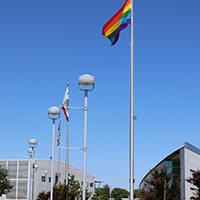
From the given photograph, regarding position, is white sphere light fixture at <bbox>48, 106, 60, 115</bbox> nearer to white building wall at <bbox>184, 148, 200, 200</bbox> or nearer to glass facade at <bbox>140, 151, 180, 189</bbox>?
white building wall at <bbox>184, 148, 200, 200</bbox>

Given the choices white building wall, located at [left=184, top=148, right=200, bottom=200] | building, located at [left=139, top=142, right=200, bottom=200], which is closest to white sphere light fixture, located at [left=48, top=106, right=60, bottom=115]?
building, located at [left=139, top=142, right=200, bottom=200]

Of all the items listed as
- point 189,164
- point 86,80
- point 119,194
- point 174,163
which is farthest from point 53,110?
point 119,194

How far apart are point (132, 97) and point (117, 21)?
3.27 meters

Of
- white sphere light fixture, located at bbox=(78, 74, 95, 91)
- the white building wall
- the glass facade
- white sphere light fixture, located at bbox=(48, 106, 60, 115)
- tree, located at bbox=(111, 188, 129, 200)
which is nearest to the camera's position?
white sphere light fixture, located at bbox=(78, 74, 95, 91)

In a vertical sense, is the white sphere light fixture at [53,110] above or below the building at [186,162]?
above

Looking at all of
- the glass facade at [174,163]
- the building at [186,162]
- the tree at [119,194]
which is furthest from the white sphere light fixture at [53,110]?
the tree at [119,194]

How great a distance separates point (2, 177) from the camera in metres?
45.3

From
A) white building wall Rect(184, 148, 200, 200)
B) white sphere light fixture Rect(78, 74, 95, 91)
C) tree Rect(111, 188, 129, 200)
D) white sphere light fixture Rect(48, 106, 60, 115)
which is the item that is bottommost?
tree Rect(111, 188, 129, 200)

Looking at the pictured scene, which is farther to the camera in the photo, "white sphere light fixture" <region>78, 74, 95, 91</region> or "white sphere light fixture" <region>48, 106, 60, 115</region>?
"white sphere light fixture" <region>48, 106, 60, 115</region>

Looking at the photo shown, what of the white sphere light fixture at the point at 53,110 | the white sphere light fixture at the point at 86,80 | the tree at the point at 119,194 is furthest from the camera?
the tree at the point at 119,194

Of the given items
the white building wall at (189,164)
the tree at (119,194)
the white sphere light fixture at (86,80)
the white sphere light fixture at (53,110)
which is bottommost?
the tree at (119,194)

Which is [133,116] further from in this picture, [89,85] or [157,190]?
[157,190]

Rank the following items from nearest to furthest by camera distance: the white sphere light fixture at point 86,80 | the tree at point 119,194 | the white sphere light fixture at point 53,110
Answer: the white sphere light fixture at point 86,80, the white sphere light fixture at point 53,110, the tree at point 119,194

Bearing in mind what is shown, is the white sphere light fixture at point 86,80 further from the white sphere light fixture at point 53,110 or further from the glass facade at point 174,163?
the glass facade at point 174,163
